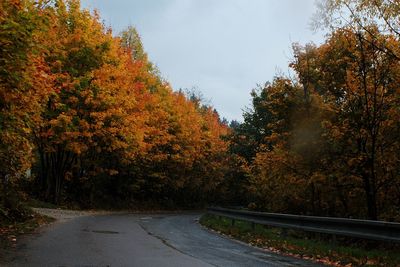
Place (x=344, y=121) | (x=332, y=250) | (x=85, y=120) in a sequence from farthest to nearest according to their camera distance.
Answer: (x=85, y=120) → (x=344, y=121) → (x=332, y=250)

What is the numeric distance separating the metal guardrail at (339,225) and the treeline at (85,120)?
27.8ft

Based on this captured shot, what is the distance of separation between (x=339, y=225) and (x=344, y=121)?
476 centimetres

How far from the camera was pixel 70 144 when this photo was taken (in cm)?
2736

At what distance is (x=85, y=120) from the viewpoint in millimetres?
28344

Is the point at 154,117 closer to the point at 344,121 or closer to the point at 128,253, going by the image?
the point at 344,121

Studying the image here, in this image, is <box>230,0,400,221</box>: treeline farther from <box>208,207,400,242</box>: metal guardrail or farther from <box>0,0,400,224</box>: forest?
<box>208,207,400,242</box>: metal guardrail

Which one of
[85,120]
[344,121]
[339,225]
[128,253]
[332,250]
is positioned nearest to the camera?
[128,253]

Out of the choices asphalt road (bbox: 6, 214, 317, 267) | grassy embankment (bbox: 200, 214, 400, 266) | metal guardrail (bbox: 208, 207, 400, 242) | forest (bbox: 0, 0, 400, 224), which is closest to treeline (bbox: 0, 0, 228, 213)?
forest (bbox: 0, 0, 400, 224)

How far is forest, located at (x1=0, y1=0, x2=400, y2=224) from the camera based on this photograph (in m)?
12.4

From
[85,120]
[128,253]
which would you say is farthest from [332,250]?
[85,120]

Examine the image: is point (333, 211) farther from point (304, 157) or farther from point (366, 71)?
point (366, 71)

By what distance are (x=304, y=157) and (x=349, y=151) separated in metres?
1.92

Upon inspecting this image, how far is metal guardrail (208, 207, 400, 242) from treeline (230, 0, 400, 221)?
7.05ft

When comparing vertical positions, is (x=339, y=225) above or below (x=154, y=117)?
below
